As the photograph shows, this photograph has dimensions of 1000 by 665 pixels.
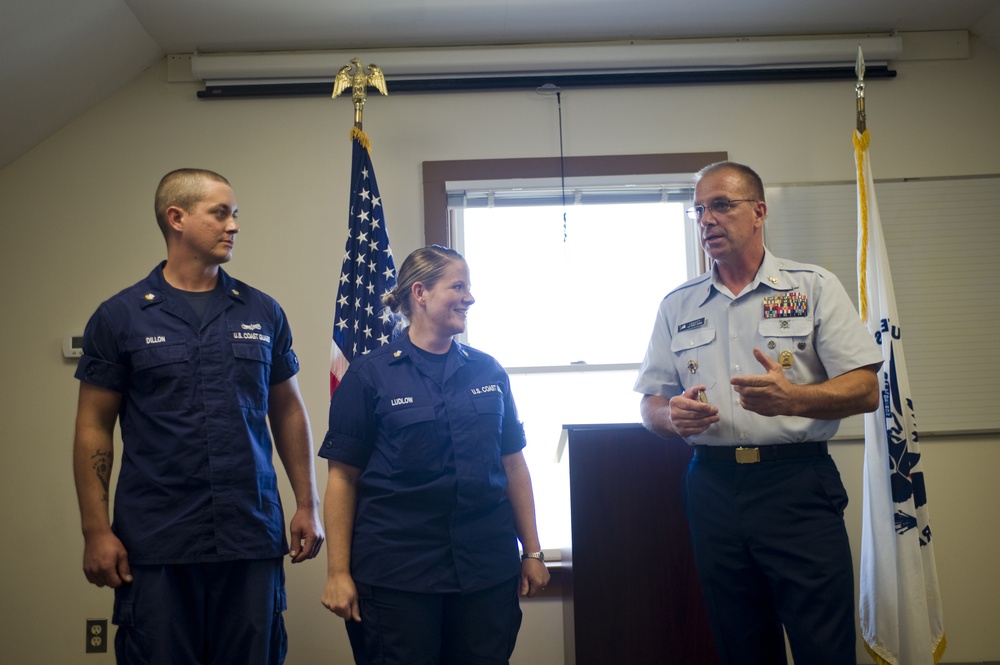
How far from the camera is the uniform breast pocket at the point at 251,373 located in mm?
→ 2049

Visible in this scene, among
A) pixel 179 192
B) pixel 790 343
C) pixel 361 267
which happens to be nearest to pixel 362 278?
pixel 361 267

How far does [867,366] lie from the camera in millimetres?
2014

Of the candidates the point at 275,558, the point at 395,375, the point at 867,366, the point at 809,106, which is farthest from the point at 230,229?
the point at 809,106

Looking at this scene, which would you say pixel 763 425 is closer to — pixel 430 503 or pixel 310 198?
pixel 430 503

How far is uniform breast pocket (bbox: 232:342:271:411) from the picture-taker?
2049 mm

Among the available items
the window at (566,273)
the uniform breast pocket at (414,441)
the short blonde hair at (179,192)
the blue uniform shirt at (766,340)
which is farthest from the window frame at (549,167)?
the uniform breast pocket at (414,441)

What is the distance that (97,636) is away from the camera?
11.1 ft

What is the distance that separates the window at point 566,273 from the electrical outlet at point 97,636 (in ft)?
6.19

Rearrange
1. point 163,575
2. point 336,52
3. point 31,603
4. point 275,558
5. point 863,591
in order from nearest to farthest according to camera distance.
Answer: point 163,575
point 275,558
point 863,591
point 31,603
point 336,52

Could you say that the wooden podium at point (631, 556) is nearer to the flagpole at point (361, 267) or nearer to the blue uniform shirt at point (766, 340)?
the blue uniform shirt at point (766, 340)

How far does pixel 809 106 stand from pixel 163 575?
3240 millimetres

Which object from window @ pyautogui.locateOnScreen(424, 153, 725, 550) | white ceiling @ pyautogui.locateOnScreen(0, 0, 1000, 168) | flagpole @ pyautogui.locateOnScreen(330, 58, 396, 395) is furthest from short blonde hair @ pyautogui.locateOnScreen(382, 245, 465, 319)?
white ceiling @ pyautogui.locateOnScreen(0, 0, 1000, 168)

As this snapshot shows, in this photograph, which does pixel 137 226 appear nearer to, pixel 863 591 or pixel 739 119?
pixel 739 119

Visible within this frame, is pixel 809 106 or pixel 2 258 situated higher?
pixel 809 106
